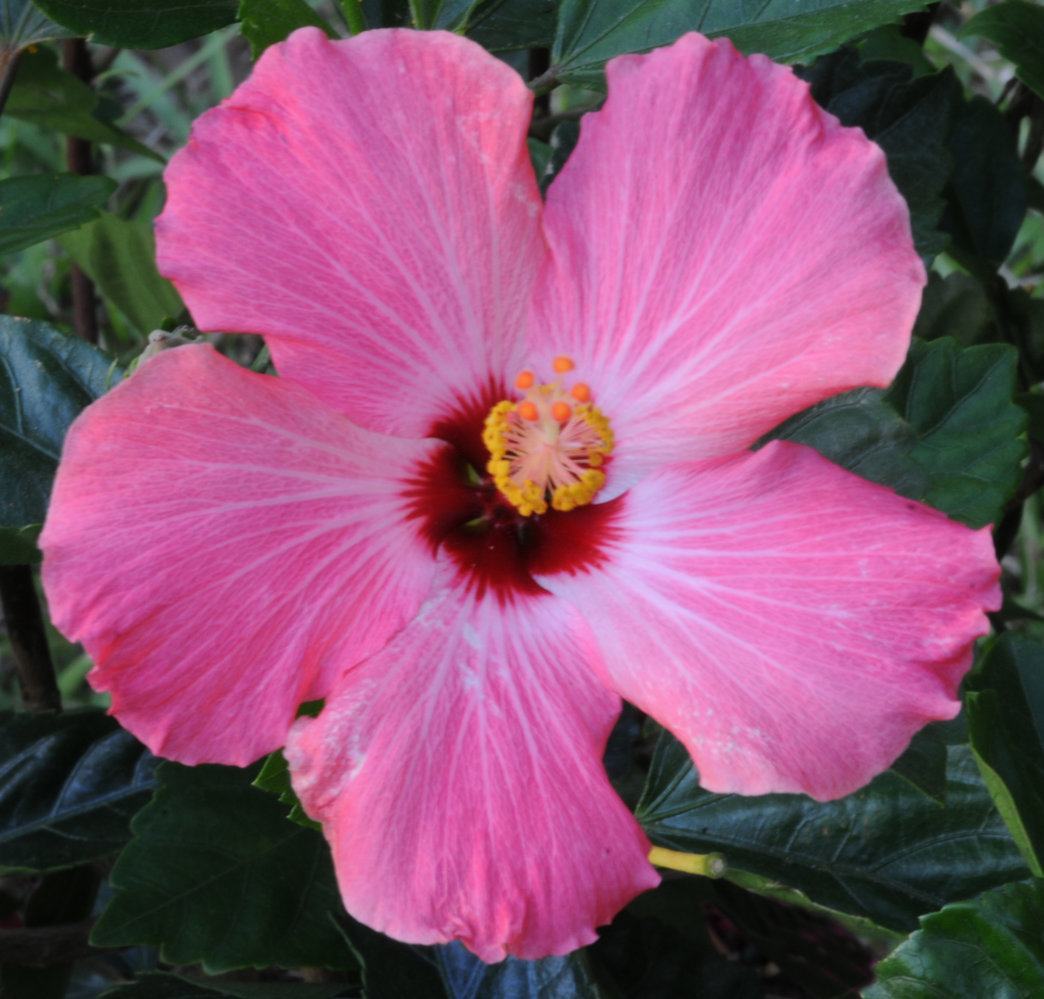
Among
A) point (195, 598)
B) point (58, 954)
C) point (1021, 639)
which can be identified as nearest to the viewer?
point (195, 598)

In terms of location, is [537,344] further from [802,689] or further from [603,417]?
[802,689]

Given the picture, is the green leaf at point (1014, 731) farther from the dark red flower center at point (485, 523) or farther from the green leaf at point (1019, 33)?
the green leaf at point (1019, 33)

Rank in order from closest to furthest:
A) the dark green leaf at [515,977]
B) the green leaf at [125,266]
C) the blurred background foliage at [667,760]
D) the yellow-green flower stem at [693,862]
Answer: the yellow-green flower stem at [693,862]
the blurred background foliage at [667,760]
the dark green leaf at [515,977]
the green leaf at [125,266]

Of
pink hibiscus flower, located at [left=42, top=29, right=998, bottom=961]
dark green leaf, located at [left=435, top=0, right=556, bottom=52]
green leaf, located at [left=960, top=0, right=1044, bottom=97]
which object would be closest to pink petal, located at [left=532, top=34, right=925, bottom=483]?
A: pink hibiscus flower, located at [left=42, top=29, right=998, bottom=961]

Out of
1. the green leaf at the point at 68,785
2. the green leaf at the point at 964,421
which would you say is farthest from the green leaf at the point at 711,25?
the green leaf at the point at 68,785

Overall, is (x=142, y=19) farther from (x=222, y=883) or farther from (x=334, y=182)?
(x=222, y=883)

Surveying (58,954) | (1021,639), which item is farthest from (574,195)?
(58,954)

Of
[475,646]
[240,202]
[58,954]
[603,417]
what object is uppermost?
[240,202]
